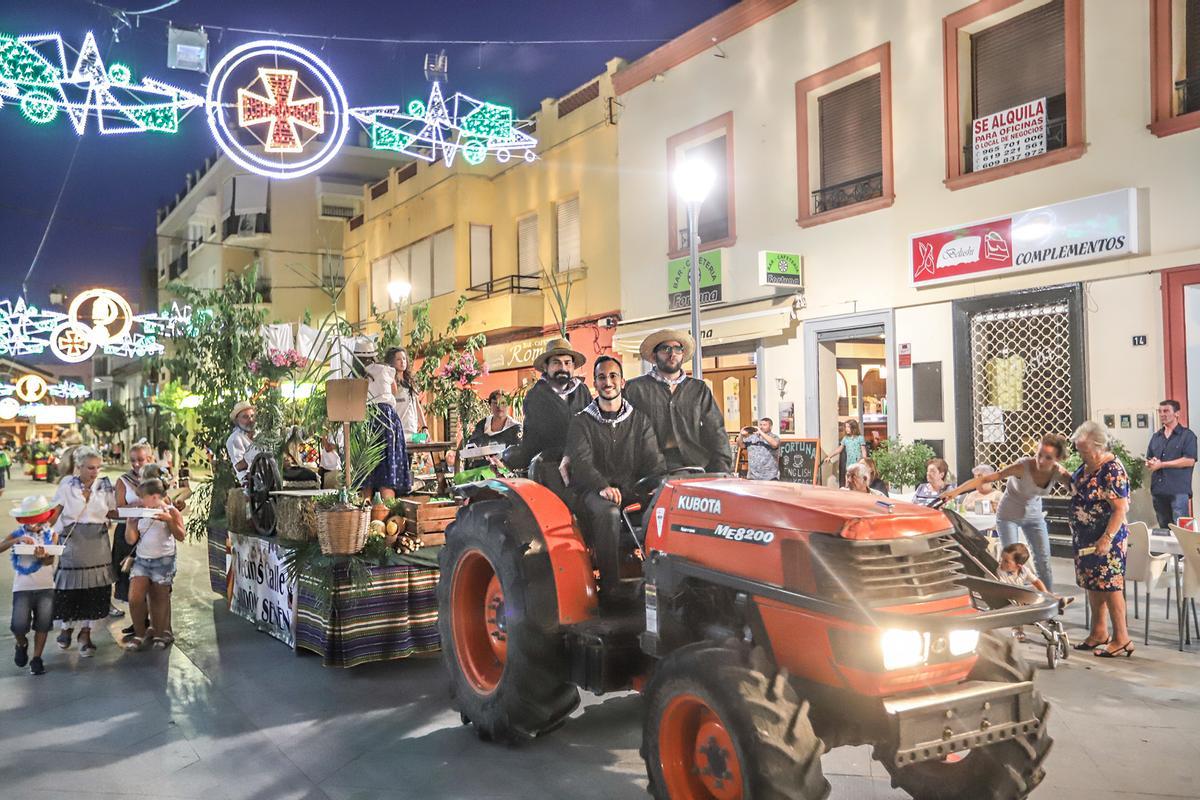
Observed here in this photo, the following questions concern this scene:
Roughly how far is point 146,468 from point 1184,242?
10.5 m

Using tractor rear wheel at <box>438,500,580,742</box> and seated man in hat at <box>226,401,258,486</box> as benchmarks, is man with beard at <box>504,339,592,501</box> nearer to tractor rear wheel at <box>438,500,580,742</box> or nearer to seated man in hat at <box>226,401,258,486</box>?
tractor rear wheel at <box>438,500,580,742</box>

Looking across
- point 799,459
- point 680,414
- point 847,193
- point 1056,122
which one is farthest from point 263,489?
point 1056,122

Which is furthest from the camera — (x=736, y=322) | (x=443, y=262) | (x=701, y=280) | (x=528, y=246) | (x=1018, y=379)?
(x=443, y=262)

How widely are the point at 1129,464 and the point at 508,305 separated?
1389 centimetres

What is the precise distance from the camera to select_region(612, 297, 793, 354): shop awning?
1484cm

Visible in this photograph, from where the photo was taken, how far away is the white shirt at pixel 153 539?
7.31 m

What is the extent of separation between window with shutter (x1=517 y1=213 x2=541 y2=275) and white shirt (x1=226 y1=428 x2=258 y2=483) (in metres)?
13.3

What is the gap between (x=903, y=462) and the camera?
40.7ft

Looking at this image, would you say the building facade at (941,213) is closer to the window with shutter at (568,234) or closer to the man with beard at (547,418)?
the window with shutter at (568,234)

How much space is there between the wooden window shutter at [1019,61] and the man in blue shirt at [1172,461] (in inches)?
165

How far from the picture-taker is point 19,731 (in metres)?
5.41

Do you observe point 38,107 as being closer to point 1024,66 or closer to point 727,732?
point 727,732

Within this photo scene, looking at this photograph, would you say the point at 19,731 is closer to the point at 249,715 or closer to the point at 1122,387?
the point at 249,715

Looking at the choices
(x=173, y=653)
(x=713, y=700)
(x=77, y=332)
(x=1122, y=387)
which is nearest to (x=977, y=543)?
(x=713, y=700)
